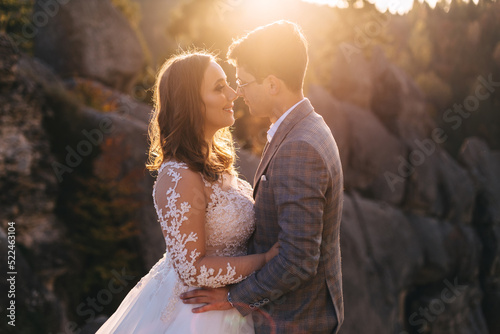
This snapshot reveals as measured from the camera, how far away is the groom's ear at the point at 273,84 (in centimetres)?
262

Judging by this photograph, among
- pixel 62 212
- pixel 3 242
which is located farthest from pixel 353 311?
pixel 3 242

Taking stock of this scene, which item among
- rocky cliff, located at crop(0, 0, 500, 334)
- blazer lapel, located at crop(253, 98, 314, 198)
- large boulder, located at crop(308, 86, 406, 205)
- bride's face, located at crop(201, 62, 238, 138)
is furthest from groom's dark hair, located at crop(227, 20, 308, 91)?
large boulder, located at crop(308, 86, 406, 205)

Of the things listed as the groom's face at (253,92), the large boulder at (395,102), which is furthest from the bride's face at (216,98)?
the large boulder at (395,102)

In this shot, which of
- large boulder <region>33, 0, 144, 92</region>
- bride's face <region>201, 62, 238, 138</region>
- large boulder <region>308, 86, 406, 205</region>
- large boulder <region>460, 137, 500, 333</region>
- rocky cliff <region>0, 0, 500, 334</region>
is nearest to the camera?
bride's face <region>201, 62, 238, 138</region>

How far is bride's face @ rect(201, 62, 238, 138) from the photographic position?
2889 millimetres

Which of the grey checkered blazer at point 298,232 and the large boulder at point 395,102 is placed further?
the large boulder at point 395,102

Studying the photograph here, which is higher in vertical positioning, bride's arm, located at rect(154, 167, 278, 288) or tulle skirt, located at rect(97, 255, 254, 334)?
bride's arm, located at rect(154, 167, 278, 288)

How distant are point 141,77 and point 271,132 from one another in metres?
13.3

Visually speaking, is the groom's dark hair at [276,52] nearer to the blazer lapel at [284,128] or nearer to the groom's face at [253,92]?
the groom's face at [253,92]

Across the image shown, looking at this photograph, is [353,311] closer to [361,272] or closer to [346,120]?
[361,272]

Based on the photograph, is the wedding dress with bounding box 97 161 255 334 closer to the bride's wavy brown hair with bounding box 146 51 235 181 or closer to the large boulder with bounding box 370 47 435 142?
the bride's wavy brown hair with bounding box 146 51 235 181

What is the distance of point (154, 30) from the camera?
38500 mm

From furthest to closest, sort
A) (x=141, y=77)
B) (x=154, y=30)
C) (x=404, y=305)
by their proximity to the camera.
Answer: (x=154, y=30) < (x=141, y=77) < (x=404, y=305)

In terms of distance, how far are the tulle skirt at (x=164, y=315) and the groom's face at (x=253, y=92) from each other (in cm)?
122
